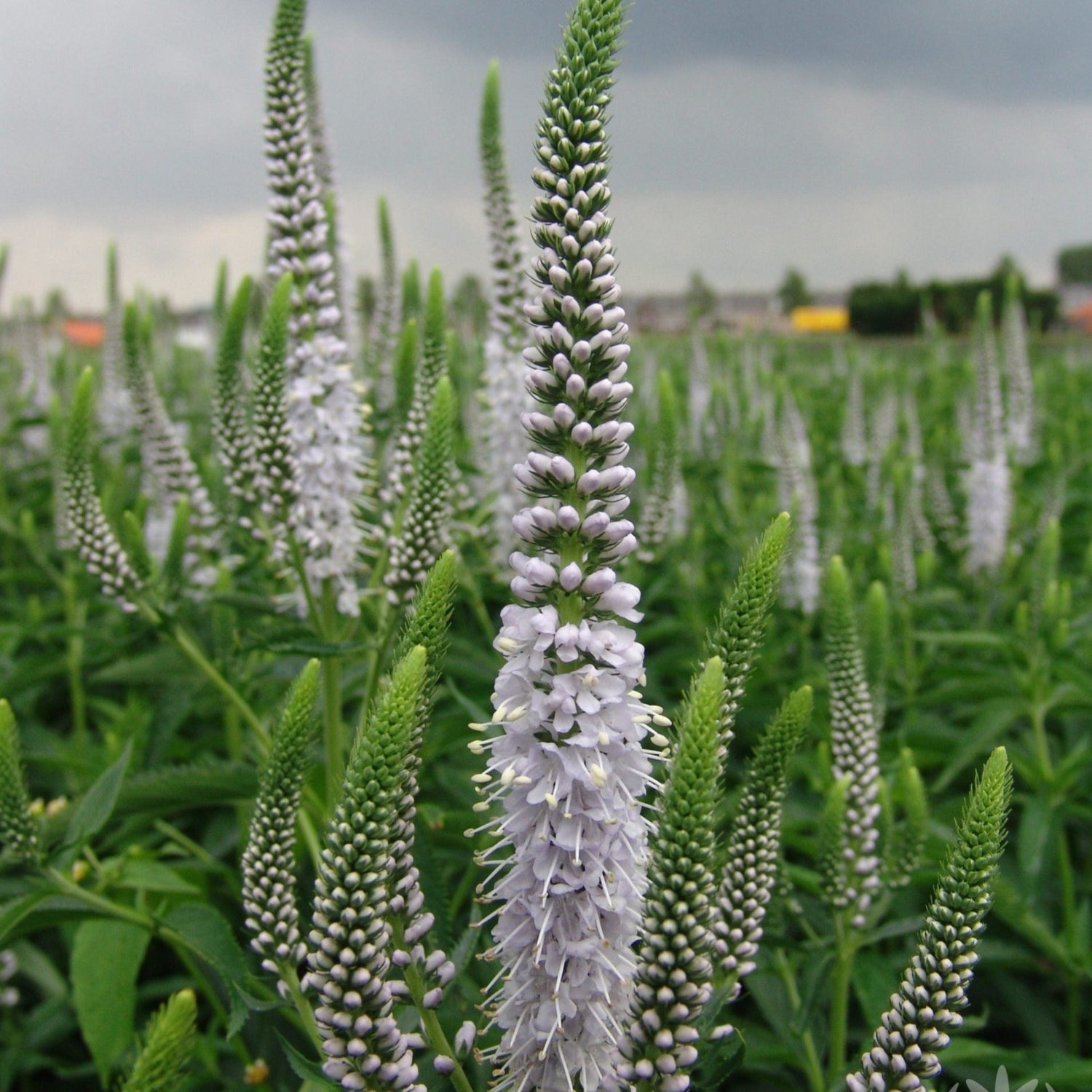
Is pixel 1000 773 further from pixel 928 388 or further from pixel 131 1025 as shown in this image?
pixel 928 388

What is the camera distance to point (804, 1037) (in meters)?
2.91

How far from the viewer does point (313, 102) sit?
622 cm

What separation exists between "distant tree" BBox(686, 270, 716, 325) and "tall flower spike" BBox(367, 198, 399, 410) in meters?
5.79

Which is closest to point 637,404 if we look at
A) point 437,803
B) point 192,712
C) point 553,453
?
point 192,712

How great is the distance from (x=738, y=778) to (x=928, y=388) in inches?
463

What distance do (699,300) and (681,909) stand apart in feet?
47.6

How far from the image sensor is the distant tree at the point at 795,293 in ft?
129

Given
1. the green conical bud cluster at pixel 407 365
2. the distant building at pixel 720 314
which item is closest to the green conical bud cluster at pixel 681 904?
the green conical bud cluster at pixel 407 365

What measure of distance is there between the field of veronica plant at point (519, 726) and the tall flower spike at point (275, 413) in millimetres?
15

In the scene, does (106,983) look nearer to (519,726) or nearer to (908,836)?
(519,726)

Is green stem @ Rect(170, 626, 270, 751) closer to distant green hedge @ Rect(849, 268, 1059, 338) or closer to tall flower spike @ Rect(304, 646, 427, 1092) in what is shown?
tall flower spike @ Rect(304, 646, 427, 1092)

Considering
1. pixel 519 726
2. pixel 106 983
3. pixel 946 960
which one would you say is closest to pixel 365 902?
pixel 519 726

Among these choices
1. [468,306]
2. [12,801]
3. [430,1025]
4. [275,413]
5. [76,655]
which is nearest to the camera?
[430,1025]

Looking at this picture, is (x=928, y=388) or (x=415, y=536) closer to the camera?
(x=415, y=536)
